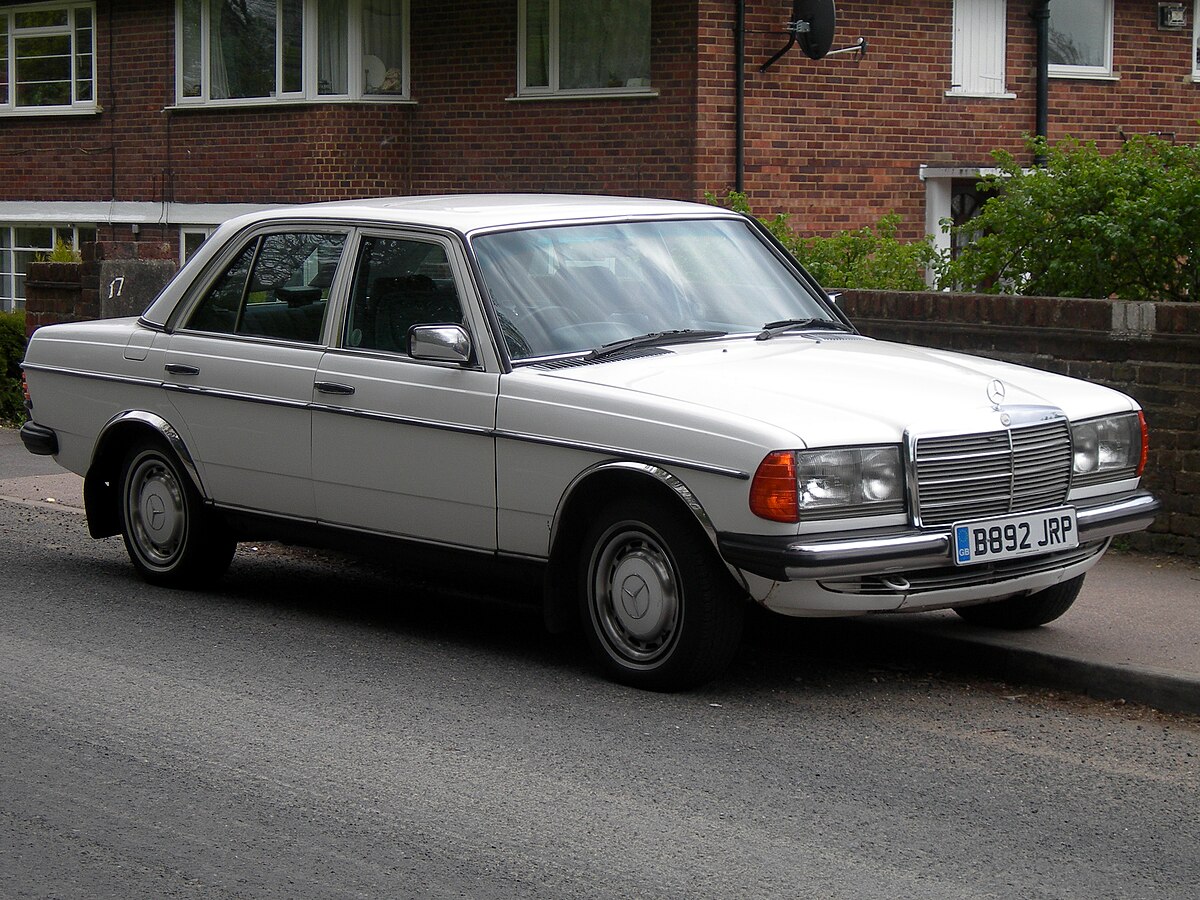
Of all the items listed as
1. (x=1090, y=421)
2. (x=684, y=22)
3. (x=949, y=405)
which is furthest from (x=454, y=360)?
(x=684, y=22)

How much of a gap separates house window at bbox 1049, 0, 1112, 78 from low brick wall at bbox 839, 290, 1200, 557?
1149cm

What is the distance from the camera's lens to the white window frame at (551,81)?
1839 cm

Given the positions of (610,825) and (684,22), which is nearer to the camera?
(610,825)

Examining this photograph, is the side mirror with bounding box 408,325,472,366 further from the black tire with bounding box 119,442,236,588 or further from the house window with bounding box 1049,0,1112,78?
the house window with bounding box 1049,0,1112,78

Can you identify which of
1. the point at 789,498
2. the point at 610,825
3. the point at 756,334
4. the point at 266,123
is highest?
the point at 266,123

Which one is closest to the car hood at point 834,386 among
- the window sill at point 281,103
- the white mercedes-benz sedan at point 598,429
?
the white mercedes-benz sedan at point 598,429

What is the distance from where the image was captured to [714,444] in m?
6.16

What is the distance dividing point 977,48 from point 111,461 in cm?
1335

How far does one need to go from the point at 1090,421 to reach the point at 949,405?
735mm

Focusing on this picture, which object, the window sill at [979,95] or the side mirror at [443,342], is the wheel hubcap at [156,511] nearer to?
the side mirror at [443,342]

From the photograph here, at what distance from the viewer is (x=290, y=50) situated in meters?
20.9

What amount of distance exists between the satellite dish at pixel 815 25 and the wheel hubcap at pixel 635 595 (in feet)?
39.5

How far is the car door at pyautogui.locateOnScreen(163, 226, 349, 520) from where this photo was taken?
25.3 feet

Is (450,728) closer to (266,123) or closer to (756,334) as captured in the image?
(756,334)
